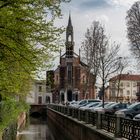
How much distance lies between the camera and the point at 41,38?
75.4ft

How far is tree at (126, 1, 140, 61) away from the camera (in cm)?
5812

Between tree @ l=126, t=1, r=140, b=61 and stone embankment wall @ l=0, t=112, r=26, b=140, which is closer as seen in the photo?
stone embankment wall @ l=0, t=112, r=26, b=140

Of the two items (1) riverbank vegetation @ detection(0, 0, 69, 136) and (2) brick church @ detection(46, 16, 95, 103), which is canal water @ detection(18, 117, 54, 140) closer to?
(1) riverbank vegetation @ detection(0, 0, 69, 136)

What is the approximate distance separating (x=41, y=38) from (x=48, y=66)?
3.54 meters

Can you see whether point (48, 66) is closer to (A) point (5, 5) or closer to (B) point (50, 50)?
(B) point (50, 50)

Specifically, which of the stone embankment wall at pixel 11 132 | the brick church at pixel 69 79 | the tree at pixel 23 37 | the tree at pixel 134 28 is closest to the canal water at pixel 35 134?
the stone embankment wall at pixel 11 132

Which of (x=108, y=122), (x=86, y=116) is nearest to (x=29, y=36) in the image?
(x=108, y=122)

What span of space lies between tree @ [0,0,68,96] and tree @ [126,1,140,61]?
3459 centimetres

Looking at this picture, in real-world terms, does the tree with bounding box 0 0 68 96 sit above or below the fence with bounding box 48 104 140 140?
above

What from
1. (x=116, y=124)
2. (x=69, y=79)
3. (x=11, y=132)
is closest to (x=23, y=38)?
(x=116, y=124)

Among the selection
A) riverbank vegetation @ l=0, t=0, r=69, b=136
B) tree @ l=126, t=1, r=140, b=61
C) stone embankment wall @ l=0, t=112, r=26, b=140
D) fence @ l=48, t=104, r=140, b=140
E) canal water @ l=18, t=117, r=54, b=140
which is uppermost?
tree @ l=126, t=1, r=140, b=61

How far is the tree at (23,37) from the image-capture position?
825 inches

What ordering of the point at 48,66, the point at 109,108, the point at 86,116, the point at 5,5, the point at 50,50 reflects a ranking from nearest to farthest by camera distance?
the point at 5,5 < the point at 50,50 < the point at 48,66 < the point at 86,116 < the point at 109,108

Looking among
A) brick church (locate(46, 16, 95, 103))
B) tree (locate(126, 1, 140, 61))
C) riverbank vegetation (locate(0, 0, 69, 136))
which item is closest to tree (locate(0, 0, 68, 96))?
riverbank vegetation (locate(0, 0, 69, 136))
